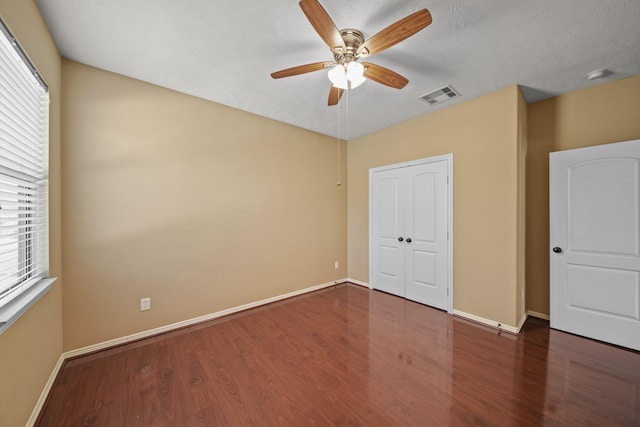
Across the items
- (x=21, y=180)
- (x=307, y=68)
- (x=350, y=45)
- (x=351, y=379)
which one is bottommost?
(x=351, y=379)

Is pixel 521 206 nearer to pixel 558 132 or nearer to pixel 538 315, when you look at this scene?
pixel 558 132

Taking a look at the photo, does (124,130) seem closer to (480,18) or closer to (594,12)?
(480,18)

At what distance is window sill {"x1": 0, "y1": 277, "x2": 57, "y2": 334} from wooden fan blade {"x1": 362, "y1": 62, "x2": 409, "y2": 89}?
248 centimetres

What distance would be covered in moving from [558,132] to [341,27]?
2765mm

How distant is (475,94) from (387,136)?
4.18ft

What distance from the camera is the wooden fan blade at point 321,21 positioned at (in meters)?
1.27

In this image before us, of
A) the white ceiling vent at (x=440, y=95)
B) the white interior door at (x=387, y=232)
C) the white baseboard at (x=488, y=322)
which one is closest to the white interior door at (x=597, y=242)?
the white baseboard at (x=488, y=322)

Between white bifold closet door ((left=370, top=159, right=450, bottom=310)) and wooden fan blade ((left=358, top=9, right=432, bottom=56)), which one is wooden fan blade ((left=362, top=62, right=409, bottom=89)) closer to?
wooden fan blade ((left=358, top=9, right=432, bottom=56))

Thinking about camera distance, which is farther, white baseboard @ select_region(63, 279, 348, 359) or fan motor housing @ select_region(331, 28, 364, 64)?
white baseboard @ select_region(63, 279, 348, 359)

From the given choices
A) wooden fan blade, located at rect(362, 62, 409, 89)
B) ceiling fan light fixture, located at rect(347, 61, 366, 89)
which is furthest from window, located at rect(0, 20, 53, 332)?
wooden fan blade, located at rect(362, 62, 409, 89)

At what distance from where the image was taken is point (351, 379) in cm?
189

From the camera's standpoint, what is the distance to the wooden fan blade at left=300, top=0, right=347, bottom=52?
1271 mm

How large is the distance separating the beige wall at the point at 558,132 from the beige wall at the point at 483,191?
2.02ft

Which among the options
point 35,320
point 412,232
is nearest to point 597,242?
point 412,232
